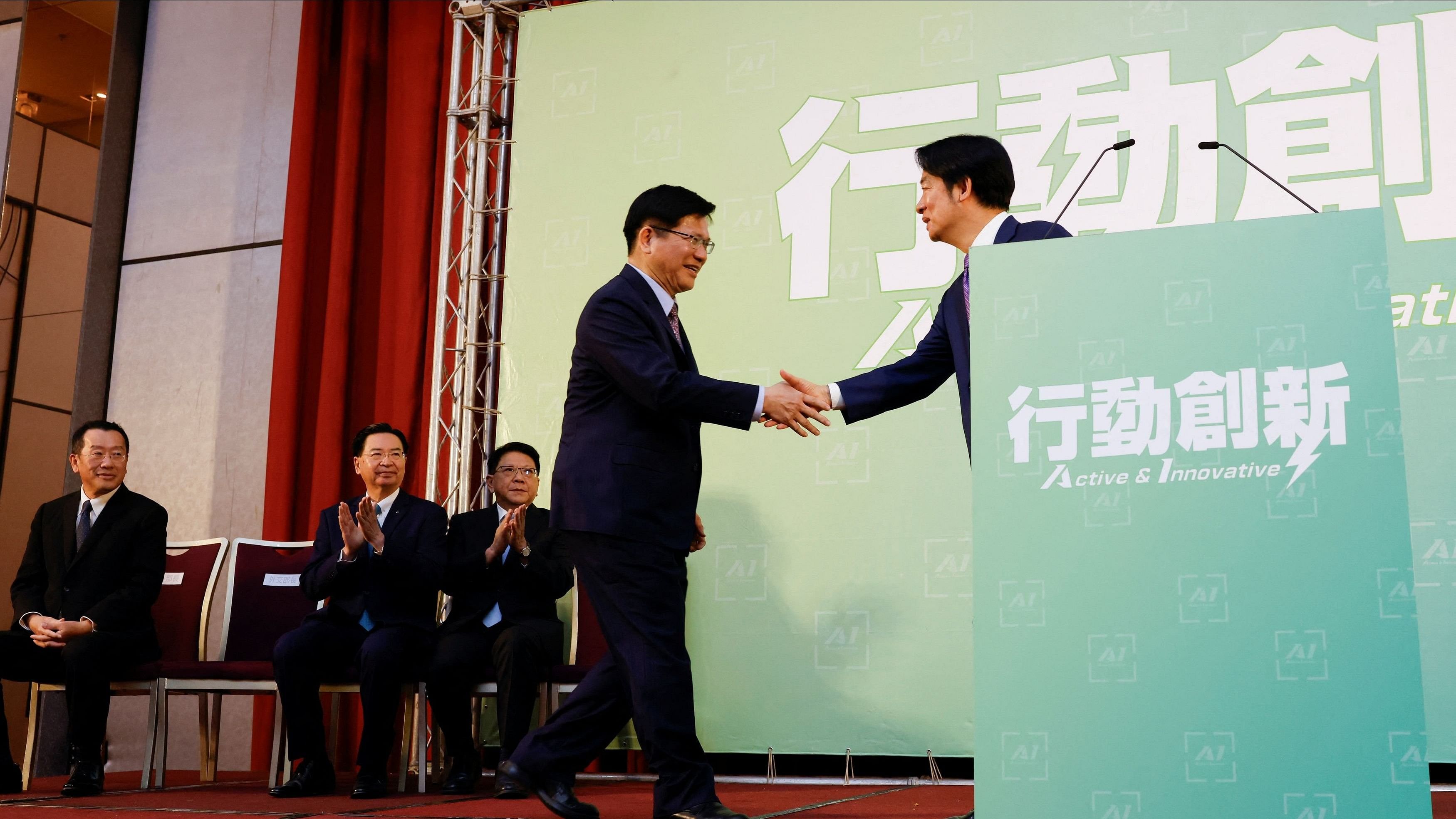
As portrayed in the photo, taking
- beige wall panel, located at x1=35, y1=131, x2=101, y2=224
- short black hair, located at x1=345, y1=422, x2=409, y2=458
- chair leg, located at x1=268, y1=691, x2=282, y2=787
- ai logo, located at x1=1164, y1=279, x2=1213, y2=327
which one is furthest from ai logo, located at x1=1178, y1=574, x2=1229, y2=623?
beige wall panel, located at x1=35, y1=131, x2=101, y2=224

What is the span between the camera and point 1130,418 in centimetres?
160

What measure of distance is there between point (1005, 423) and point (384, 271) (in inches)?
144

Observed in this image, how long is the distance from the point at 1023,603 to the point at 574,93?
3261mm

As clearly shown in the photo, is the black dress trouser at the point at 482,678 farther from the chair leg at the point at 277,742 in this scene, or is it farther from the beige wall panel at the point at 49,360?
the beige wall panel at the point at 49,360

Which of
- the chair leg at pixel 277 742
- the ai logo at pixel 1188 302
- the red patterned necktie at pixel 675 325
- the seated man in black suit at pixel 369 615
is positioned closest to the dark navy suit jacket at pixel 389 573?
the seated man in black suit at pixel 369 615

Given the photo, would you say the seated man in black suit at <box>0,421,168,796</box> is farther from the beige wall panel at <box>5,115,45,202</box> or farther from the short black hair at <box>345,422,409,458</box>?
the beige wall panel at <box>5,115,45,202</box>

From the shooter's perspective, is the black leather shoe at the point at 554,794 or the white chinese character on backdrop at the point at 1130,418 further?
the black leather shoe at the point at 554,794

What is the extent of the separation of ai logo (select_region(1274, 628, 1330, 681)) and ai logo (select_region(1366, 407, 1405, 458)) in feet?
0.76

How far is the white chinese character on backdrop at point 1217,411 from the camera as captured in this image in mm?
1558

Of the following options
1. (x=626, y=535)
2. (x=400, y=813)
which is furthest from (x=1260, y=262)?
(x=400, y=813)

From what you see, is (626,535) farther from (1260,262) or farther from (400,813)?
(1260,262)

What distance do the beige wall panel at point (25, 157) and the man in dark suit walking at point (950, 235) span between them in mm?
4142

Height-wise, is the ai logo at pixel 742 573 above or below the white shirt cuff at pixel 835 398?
below

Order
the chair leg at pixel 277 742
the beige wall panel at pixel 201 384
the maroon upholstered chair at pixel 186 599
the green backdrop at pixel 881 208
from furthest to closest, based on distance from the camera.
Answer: the beige wall panel at pixel 201 384 < the maroon upholstered chair at pixel 186 599 < the green backdrop at pixel 881 208 < the chair leg at pixel 277 742
